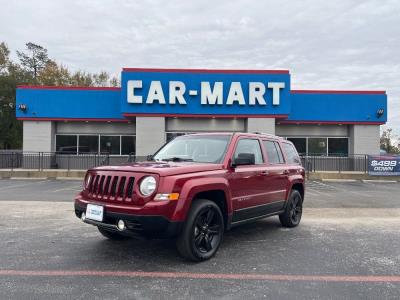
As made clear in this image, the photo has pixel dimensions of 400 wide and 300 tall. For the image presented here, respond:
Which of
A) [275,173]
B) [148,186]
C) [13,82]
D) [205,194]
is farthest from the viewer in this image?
[13,82]

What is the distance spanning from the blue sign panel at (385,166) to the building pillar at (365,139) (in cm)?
392

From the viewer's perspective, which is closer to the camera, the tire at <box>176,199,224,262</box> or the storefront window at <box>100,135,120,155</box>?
the tire at <box>176,199,224,262</box>

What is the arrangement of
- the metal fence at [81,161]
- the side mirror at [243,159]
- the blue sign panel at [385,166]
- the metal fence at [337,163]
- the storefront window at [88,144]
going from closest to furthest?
the side mirror at [243,159], the blue sign panel at [385,166], the metal fence at [337,163], the metal fence at [81,161], the storefront window at [88,144]

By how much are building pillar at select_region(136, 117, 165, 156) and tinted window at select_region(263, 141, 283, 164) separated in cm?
1680

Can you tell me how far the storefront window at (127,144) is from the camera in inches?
1005

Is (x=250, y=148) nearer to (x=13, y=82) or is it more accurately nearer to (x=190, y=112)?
(x=190, y=112)

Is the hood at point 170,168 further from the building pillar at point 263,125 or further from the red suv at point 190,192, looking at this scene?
the building pillar at point 263,125

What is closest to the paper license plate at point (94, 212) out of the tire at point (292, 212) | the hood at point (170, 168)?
the hood at point (170, 168)

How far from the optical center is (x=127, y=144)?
84.1 ft

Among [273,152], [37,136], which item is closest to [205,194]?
[273,152]

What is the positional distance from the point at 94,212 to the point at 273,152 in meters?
3.57

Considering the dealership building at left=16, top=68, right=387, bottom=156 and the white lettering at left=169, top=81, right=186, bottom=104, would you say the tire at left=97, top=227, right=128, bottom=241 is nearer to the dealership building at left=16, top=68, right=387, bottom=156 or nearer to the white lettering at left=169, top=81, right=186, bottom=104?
the dealership building at left=16, top=68, right=387, bottom=156

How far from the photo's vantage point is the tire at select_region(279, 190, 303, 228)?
294 inches

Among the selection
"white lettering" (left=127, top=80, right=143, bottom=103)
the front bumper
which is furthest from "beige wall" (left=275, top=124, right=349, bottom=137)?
the front bumper
